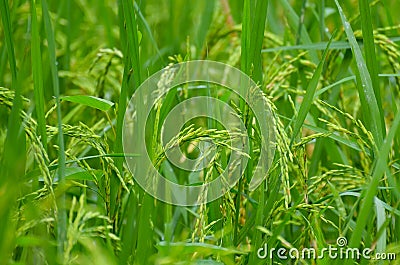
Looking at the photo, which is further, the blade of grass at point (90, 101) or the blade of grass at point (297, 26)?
the blade of grass at point (297, 26)

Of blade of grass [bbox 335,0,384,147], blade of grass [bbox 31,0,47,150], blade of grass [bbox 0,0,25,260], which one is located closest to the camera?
blade of grass [bbox 0,0,25,260]

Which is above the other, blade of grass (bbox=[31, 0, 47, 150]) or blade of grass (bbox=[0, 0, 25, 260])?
blade of grass (bbox=[31, 0, 47, 150])

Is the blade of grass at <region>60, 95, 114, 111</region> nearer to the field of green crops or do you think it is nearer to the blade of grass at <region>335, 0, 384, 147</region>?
the field of green crops

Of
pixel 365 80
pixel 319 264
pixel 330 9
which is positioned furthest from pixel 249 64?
pixel 330 9

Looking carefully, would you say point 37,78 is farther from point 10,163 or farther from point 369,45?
point 369,45

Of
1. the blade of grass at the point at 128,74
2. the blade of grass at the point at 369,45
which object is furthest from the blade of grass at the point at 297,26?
the blade of grass at the point at 128,74

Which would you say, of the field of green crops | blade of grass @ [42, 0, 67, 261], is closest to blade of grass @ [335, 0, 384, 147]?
the field of green crops

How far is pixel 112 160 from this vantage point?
3.89 feet

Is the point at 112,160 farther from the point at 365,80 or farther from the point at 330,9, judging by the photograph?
the point at 330,9

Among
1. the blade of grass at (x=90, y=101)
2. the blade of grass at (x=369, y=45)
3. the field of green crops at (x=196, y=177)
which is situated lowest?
the field of green crops at (x=196, y=177)

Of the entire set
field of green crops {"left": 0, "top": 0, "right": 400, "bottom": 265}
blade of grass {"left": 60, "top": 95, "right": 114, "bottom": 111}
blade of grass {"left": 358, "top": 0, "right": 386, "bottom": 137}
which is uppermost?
blade of grass {"left": 358, "top": 0, "right": 386, "bottom": 137}

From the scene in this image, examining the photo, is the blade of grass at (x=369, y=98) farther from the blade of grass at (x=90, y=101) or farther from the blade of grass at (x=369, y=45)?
the blade of grass at (x=90, y=101)

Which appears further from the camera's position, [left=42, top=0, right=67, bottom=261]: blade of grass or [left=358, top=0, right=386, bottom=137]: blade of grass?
[left=358, top=0, right=386, bottom=137]: blade of grass

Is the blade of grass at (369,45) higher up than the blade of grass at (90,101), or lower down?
higher up
